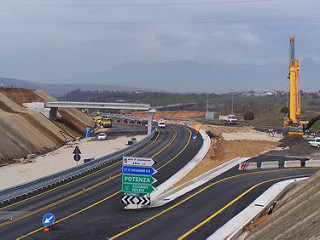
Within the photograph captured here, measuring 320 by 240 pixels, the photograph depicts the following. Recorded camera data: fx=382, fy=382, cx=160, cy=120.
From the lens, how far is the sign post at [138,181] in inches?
931

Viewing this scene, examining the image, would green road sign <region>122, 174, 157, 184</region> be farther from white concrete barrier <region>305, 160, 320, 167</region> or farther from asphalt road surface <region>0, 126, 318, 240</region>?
white concrete barrier <region>305, 160, 320, 167</region>

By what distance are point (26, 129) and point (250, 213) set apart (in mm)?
45156

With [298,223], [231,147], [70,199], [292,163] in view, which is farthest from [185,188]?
[231,147]

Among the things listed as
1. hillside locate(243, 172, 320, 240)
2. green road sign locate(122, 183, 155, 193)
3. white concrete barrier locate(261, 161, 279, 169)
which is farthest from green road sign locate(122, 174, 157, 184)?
white concrete barrier locate(261, 161, 279, 169)

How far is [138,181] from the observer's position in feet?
78.0

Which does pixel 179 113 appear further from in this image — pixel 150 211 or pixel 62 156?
pixel 150 211

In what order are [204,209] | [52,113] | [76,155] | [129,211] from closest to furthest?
1. [204,209]
2. [129,211]
3. [76,155]
4. [52,113]

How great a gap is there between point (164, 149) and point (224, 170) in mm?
16263

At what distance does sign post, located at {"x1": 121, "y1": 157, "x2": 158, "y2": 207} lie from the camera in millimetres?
23641

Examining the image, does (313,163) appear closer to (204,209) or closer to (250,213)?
(250,213)

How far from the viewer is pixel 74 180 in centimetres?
3366

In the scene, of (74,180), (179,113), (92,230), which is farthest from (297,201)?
(179,113)

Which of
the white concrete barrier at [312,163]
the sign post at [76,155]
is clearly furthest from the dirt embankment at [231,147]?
the sign post at [76,155]

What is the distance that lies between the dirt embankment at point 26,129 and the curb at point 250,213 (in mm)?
32503
